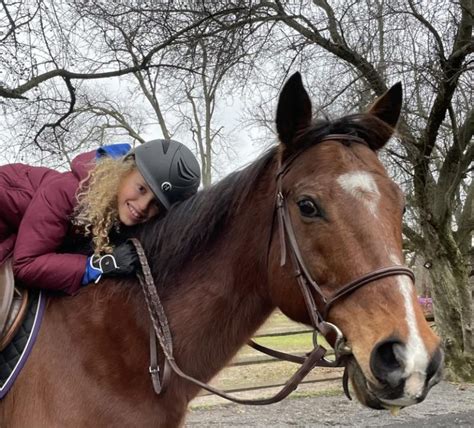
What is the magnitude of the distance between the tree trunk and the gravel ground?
1.15m

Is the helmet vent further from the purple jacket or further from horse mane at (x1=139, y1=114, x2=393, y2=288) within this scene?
the purple jacket

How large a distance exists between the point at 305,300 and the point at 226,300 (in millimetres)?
448

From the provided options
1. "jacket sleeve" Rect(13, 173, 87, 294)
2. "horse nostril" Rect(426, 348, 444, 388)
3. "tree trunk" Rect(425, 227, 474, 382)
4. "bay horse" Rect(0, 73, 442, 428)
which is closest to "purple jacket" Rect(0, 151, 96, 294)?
"jacket sleeve" Rect(13, 173, 87, 294)

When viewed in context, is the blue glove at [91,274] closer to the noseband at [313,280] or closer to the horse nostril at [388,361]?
the noseband at [313,280]

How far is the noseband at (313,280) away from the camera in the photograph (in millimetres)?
1776

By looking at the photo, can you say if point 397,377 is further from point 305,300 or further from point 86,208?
point 86,208

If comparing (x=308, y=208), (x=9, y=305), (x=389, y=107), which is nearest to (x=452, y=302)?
(x=389, y=107)

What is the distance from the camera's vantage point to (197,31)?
6.96 meters

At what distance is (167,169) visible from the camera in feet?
8.08

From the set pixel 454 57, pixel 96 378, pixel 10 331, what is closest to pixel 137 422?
pixel 96 378

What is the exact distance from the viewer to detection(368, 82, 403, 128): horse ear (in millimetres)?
2385

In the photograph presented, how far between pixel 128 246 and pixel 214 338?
0.56 metres

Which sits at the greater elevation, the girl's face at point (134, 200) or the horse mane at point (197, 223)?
the girl's face at point (134, 200)

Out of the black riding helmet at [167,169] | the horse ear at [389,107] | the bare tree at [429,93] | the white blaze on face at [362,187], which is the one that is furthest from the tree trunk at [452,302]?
the white blaze on face at [362,187]
